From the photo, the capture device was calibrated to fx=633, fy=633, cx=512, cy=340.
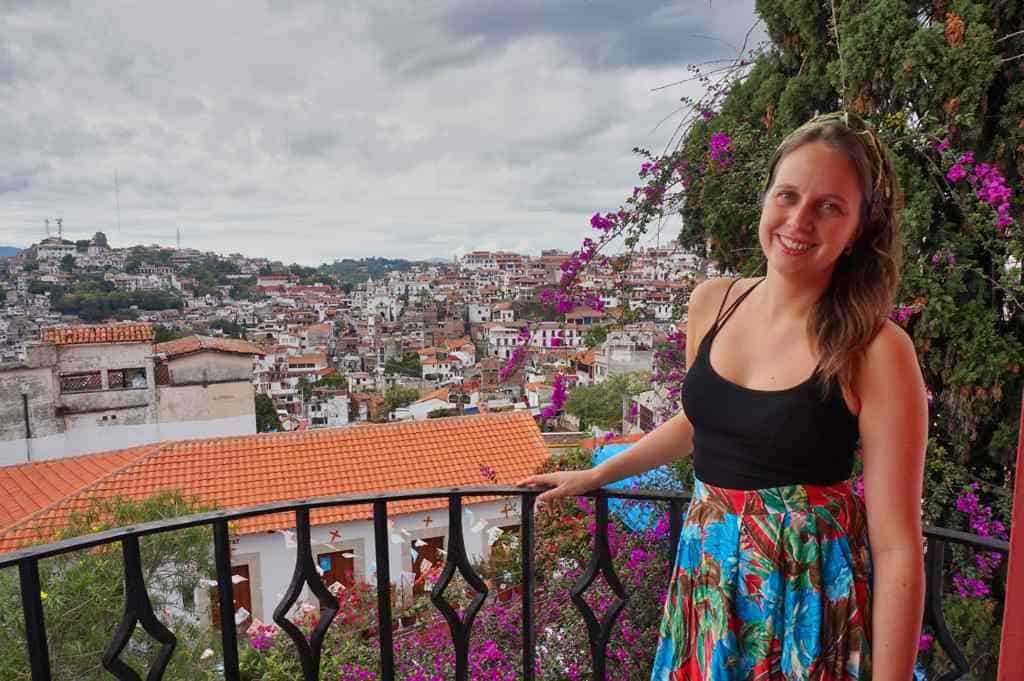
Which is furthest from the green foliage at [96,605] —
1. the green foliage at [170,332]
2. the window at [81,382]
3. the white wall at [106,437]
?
the green foliage at [170,332]

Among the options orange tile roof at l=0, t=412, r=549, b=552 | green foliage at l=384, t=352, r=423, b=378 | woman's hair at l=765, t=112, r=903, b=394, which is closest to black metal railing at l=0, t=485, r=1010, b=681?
woman's hair at l=765, t=112, r=903, b=394

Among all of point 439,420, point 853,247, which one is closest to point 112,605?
point 853,247

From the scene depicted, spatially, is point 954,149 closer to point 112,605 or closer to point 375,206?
point 112,605

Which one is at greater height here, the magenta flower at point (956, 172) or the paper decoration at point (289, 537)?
the magenta flower at point (956, 172)

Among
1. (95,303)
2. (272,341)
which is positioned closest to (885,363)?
(95,303)

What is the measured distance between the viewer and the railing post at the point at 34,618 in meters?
1.10

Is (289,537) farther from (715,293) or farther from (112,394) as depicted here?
(112,394)

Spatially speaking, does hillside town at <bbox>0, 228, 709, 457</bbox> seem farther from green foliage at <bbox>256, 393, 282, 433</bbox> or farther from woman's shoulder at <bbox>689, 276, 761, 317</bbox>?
woman's shoulder at <bbox>689, 276, 761, 317</bbox>

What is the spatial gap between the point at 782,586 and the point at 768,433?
A: 0.81 feet

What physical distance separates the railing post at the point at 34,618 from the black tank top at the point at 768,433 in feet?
3.89

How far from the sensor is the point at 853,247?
1.04 metres

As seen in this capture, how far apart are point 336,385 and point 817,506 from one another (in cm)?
3849

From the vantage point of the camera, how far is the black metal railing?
1.14 meters

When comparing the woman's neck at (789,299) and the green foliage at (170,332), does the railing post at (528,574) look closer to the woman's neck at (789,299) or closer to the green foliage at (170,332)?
the woman's neck at (789,299)
